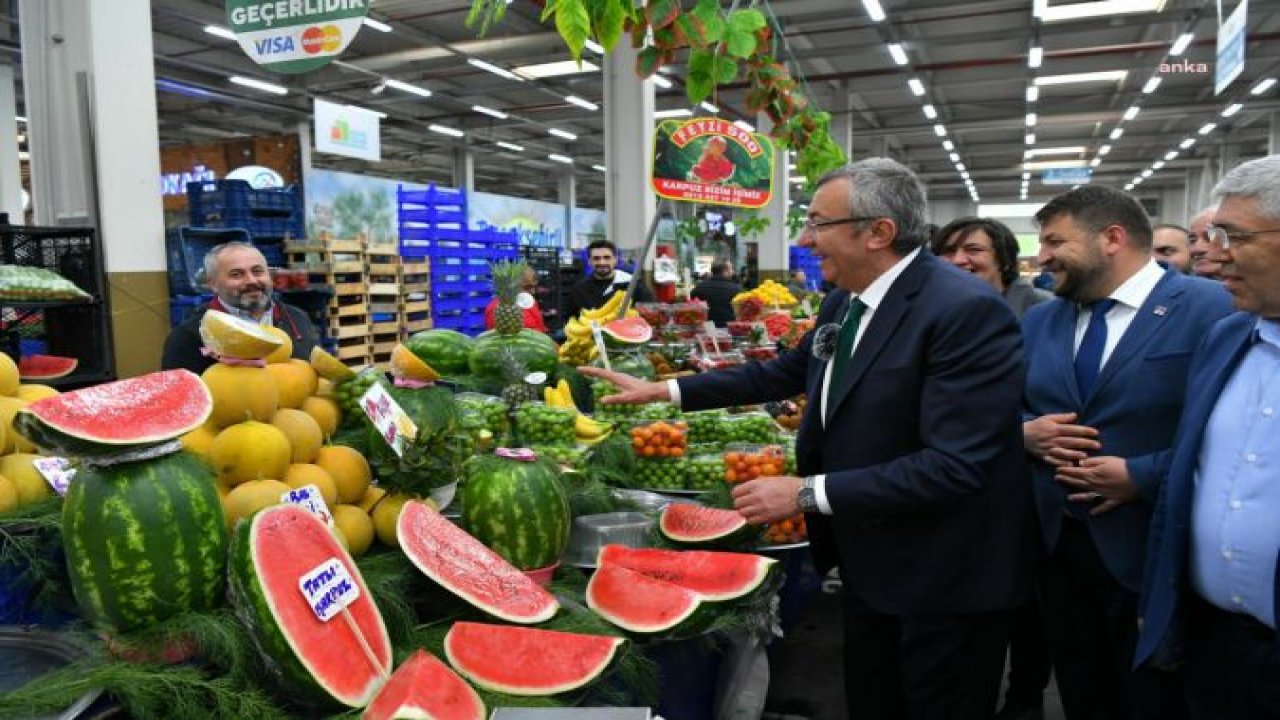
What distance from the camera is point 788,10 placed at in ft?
42.8

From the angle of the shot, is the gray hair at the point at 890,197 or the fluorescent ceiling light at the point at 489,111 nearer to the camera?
the gray hair at the point at 890,197

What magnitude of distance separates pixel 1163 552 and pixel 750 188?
4132mm

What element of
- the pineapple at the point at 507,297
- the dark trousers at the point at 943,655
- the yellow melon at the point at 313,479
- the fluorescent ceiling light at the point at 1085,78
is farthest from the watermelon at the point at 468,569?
the fluorescent ceiling light at the point at 1085,78

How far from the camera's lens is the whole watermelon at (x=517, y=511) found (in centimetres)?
200

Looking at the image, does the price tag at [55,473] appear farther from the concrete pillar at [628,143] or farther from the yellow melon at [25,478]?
the concrete pillar at [628,143]

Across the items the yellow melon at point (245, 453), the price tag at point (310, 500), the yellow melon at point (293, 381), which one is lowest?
the price tag at point (310, 500)

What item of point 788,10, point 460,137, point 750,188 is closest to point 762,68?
point 750,188

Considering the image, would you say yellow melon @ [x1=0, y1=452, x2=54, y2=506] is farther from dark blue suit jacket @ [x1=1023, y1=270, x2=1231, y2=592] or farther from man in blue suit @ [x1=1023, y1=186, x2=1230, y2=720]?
dark blue suit jacket @ [x1=1023, y1=270, x2=1231, y2=592]

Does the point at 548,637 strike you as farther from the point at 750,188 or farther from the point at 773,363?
the point at 750,188

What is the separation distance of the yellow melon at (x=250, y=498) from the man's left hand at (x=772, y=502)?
0.99 metres

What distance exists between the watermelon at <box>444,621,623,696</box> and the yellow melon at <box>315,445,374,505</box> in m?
0.45

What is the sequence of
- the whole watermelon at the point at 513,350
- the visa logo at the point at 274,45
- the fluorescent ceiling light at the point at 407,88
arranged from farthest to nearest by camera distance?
the fluorescent ceiling light at the point at 407,88 → the visa logo at the point at 274,45 → the whole watermelon at the point at 513,350

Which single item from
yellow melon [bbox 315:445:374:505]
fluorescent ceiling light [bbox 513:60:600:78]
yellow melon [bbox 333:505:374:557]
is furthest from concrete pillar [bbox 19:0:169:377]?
fluorescent ceiling light [bbox 513:60:600:78]

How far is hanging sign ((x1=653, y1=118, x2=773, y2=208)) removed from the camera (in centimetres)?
511
